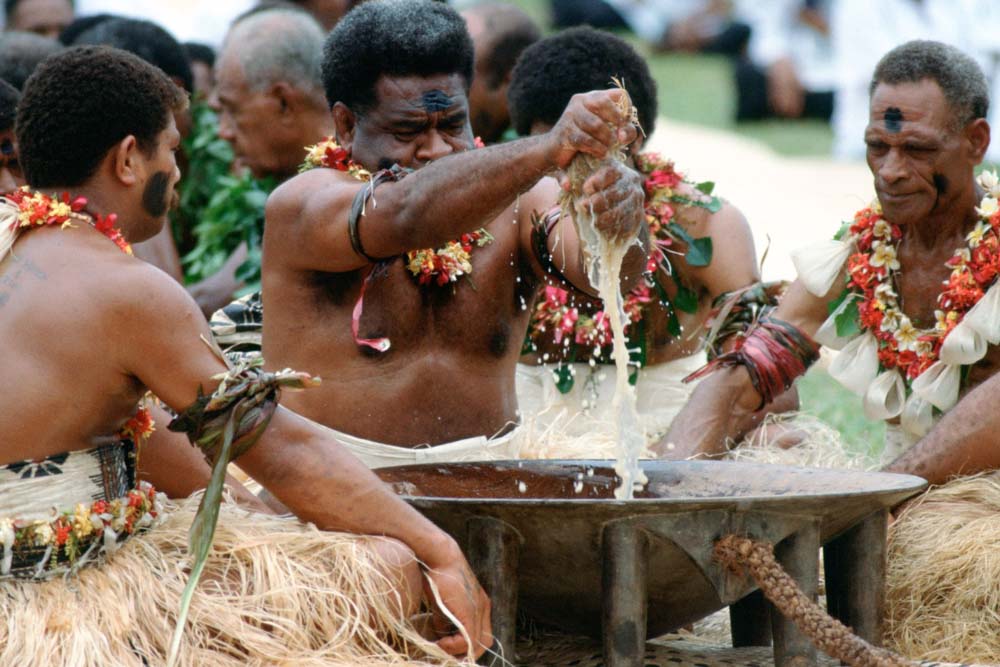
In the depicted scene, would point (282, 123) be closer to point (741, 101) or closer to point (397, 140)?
point (397, 140)

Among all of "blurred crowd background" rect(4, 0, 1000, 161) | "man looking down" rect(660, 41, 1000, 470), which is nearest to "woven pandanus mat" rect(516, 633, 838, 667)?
"man looking down" rect(660, 41, 1000, 470)

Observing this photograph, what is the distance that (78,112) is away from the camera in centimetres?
343

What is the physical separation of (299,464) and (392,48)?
5.02ft

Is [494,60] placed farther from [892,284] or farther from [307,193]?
[307,193]

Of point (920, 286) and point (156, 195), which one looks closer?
point (156, 195)

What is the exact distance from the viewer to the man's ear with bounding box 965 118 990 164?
4672mm

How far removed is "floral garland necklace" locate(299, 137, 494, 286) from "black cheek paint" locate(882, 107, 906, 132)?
4.43 ft

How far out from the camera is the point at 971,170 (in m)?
4.67

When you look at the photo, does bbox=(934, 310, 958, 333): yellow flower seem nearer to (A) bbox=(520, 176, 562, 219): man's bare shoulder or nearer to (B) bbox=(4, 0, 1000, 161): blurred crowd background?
(A) bbox=(520, 176, 562, 219): man's bare shoulder

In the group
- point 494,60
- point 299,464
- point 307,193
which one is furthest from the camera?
point 494,60

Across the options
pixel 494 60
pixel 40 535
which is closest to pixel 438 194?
pixel 40 535

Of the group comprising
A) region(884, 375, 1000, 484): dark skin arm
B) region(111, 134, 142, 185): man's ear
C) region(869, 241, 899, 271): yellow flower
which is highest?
region(111, 134, 142, 185): man's ear

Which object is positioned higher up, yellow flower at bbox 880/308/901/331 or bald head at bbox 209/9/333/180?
bald head at bbox 209/9/333/180

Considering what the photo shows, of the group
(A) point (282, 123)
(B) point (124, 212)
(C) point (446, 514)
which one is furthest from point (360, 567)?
(A) point (282, 123)
